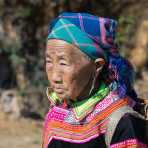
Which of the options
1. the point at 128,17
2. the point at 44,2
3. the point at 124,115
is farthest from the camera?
the point at 128,17

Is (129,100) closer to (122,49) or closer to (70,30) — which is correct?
(70,30)

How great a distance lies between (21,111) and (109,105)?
652 centimetres

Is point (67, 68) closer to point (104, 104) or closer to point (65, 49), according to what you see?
point (65, 49)

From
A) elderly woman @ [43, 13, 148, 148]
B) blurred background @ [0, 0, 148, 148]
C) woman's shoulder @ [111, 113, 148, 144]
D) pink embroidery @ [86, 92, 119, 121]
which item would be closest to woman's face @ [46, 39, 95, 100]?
elderly woman @ [43, 13, 148, 148]

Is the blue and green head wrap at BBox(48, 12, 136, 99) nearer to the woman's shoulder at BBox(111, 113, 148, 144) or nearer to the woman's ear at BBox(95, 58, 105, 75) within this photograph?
the woman's ear at BBox(95, 58, 105, 75)

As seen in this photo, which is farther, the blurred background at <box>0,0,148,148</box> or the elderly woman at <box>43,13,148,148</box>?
the blurred background at <box>0,0,148,148</box>

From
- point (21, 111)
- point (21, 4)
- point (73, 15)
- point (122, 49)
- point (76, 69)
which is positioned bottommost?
point (21, 111)

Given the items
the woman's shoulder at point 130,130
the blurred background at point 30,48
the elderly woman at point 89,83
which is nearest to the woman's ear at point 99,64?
the elderly woman at point 89,83

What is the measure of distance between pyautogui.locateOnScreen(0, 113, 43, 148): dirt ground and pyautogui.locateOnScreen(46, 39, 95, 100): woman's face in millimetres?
5024

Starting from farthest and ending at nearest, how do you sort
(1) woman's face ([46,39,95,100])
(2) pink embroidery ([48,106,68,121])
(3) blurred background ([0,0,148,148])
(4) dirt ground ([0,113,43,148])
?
(3) blurred background ([0,0,148,148]) → (4) dirt ground ([0,113,43,148]) → (2) pink embroidery ([48,106,68,121]) → (1) woman's face ([46,39,95,100])

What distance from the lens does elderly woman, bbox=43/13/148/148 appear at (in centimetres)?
286

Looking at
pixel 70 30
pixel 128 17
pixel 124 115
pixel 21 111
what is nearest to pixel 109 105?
pixel 124 115

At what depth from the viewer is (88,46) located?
290 cm

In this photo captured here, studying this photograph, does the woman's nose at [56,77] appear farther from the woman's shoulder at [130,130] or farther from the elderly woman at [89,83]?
the woman's shoulder at [130,130]
